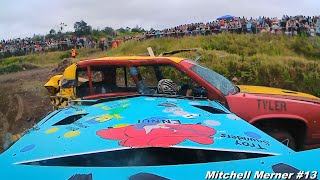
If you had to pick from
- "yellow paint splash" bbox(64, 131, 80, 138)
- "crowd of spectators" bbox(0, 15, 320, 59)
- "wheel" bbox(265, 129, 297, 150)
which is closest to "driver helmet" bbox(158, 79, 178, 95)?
"wheel" bbox(265, 129, 297, 150)

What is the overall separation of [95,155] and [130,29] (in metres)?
50.0

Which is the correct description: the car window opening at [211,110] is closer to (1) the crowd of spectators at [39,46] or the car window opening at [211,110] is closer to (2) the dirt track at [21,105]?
(2) the dirt track at [21,105]

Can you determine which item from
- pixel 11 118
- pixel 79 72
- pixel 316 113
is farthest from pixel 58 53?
pixel 316 113

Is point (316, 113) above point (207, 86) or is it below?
below

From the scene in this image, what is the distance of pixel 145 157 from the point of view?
2.67m

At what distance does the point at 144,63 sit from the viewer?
5.80 metres

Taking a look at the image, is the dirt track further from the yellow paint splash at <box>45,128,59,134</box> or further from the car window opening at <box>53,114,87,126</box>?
the yellow paint splash at <box>45,128,59,134</box>

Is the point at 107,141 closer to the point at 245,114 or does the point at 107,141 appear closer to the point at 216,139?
the point at 216,139

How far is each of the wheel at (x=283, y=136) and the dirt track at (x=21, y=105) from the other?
5.10 metres

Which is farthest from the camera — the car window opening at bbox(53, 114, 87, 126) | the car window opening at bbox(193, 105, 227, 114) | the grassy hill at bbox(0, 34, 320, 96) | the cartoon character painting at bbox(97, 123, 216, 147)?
the grassy hill at bbox(0, 34, 320, 96)

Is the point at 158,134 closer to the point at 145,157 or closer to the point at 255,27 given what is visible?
the point at 145,157

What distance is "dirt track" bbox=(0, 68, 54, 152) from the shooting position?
30.3 feet

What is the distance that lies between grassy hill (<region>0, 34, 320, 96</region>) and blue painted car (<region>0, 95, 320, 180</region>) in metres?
7.90

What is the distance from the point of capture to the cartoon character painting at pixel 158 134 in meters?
2.74
